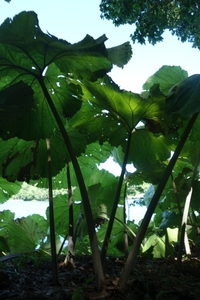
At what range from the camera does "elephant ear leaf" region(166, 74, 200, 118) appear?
4.44 ft

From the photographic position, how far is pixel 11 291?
1.44 m

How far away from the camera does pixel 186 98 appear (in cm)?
144

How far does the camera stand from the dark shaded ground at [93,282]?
135 centimetres

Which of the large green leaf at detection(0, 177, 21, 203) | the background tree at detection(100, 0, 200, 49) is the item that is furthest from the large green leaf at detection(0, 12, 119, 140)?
the background tree at detection(100, 0, 200, 49)

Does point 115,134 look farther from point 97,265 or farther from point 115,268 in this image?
point 97,265

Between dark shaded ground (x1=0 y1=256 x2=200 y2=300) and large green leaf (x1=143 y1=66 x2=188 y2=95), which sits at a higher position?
large green leaf (x1=143 y1=66 x2=188 y2=95)

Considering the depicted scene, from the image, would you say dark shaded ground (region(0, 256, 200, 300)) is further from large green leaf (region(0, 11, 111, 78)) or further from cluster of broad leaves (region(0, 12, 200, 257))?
large green leaf (region(0, 11, 111, 78))

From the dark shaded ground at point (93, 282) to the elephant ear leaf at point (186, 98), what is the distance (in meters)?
0.74

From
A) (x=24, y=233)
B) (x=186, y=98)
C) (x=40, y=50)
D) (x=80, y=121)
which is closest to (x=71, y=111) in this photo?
(x=80, y=121)

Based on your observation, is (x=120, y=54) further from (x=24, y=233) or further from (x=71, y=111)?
(x=24, y=233)

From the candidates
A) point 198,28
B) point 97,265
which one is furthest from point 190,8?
point 97,265

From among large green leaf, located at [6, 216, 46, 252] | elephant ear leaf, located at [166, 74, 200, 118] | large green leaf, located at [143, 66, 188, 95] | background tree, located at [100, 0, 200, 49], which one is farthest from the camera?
background tree, located at [100, 0, 200, 49]

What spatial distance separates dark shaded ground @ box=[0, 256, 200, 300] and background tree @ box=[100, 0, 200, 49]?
4318 millimetres

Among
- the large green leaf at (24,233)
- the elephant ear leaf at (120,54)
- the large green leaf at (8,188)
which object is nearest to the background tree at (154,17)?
the large green leaf at (8,188)
